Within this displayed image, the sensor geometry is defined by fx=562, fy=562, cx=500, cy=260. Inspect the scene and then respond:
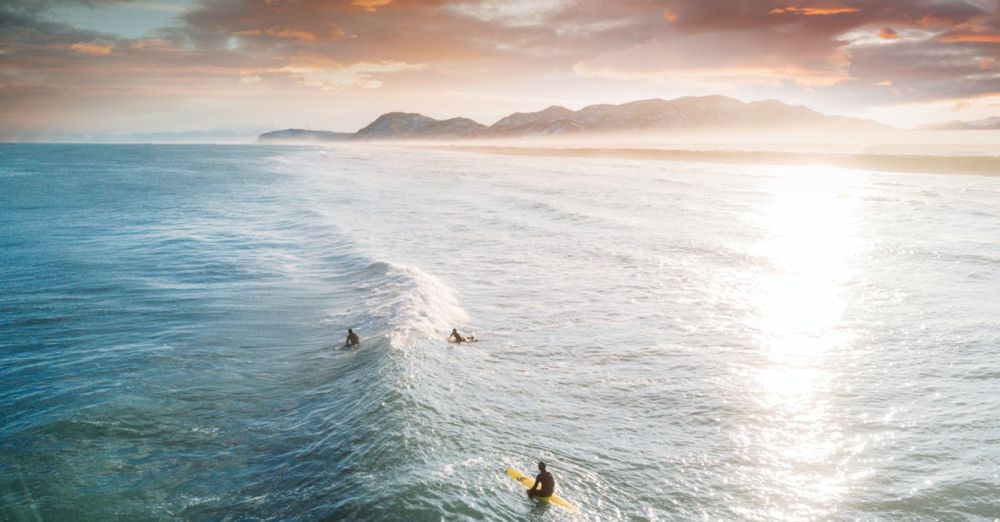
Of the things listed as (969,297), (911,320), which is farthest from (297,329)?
(969,297)

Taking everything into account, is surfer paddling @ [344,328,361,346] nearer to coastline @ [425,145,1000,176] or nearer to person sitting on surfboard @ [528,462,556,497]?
person sitting on surfboard @ [528,462,556,497]

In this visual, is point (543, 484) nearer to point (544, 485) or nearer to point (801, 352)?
point (544, 485)

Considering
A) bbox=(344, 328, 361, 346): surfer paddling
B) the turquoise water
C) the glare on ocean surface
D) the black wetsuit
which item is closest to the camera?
the black wetsuit

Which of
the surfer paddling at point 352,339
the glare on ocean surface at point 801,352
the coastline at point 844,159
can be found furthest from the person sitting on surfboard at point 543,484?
the coastline at point 844,159

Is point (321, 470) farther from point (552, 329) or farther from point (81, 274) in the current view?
point (81, 274)

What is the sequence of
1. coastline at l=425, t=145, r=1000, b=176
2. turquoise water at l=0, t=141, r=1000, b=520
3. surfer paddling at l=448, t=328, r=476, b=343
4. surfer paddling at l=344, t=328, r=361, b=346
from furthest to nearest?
1. coastline at l=425, t=145, r=1000, b=176
2. surfer paddling at l=448, t=328, r=476, b=343
3. surfer paddling at l=344, t=328, r=361, b=346
4. turquoise water at l=0, t=141, r=1000, b=520

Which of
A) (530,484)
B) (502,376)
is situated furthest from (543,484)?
(502,376)

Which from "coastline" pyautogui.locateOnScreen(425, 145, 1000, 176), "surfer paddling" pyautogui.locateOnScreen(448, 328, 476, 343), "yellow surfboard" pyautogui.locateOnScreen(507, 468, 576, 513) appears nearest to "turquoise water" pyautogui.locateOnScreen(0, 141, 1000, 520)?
"yellow surfboard" pyautogui.locateOnScreen(507, 468, 576, 513)
